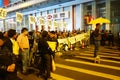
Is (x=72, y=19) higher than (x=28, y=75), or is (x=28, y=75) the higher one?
(x=72, y=19)

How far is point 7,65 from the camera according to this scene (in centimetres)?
483

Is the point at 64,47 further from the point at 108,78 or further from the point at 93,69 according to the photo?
the point at 108,78

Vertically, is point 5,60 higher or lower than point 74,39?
higher

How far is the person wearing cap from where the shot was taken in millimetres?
4828

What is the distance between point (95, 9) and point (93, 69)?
72.4ft

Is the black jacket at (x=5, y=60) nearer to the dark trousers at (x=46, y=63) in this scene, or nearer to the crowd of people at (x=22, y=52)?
the crowd of people at (x=22, y=52)

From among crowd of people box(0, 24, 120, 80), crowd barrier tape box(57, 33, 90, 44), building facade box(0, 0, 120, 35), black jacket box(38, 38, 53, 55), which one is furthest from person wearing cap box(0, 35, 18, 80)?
building facade box(0, 0, 120, 35)

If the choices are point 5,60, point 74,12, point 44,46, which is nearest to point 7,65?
point 5,60

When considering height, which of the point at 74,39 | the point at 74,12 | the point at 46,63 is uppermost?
the point at 74,12

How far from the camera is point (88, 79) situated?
9641 mm

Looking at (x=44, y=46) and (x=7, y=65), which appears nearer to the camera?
(x=7, y=65)

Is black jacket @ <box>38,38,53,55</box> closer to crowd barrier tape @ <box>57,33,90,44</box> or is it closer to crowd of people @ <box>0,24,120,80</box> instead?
crowd of people @ <box>0,24,120,80</box>

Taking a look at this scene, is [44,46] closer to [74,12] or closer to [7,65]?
[7,65]

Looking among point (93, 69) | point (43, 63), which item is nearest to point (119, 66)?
point (93, 69)
